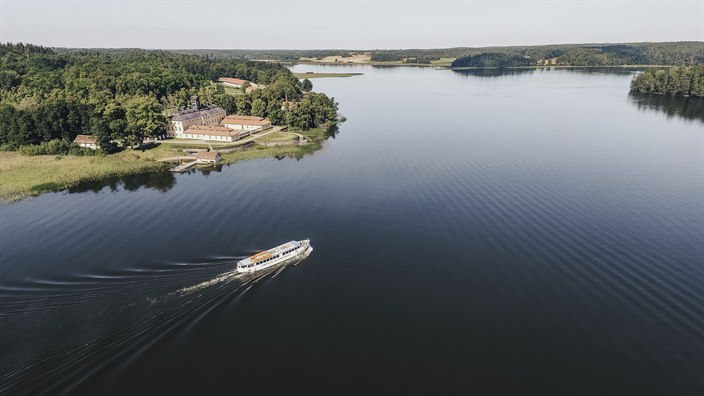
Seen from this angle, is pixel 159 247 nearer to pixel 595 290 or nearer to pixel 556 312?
pixel 556 312

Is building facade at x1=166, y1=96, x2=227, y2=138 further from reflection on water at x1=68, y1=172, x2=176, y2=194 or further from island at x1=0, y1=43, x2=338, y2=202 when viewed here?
reflection on water at x1=68, y1=172, x2=176, y2=194

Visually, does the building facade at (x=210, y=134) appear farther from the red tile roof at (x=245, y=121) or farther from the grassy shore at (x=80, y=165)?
the red tile roof at (x=245, y=121)

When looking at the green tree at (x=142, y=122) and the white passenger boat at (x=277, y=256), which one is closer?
the white passenger boat at (x=277, y=256)

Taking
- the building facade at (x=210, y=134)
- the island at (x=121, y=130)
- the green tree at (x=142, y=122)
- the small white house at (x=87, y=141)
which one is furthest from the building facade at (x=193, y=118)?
the small white house at (x=87, y=141)

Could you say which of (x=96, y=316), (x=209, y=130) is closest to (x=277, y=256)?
(x=96, y=316)

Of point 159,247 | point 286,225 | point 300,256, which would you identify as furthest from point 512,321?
point 159,247

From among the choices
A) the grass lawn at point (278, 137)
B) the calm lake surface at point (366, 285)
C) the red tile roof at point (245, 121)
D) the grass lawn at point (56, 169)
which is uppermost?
the red tile roof at point (245, 121)

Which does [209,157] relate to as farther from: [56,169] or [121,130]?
[56,169]
